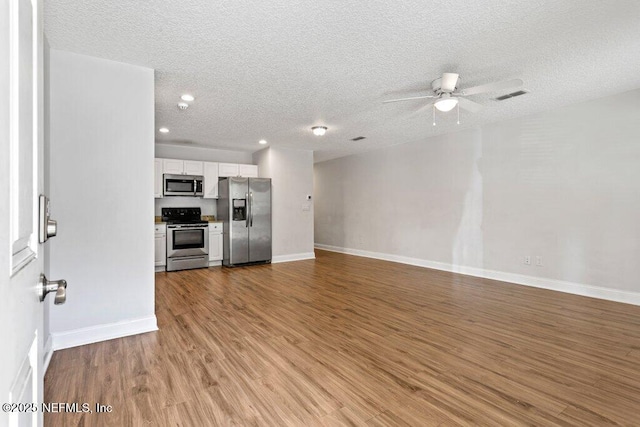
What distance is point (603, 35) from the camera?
2582 mm

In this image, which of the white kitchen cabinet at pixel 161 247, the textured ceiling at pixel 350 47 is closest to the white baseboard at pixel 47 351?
the textured ceiling at pixel 350 47

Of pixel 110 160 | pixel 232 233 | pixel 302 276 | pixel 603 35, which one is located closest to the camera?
pixel 603 35

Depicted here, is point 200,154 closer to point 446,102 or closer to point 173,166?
point 173,166

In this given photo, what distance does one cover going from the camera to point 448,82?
3.12 metres

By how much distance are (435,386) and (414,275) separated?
3.53 meters

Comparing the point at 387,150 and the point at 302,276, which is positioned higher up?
the point at 387,150

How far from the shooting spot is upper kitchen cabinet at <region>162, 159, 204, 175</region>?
6129 mm

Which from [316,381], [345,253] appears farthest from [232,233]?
[316,381]

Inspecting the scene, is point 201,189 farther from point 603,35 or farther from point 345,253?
point 603,35

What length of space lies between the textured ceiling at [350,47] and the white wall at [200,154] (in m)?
2.56

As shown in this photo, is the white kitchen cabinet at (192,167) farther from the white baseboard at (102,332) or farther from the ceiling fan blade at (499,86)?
the ceiling fan blade at (499,86)

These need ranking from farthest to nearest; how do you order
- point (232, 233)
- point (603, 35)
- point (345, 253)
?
1. point (345, 253)
2. point (232, 233)
3. point (603, 35)

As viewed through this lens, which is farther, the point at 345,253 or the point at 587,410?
the point at 345,253

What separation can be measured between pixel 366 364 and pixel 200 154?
20.2 feet
